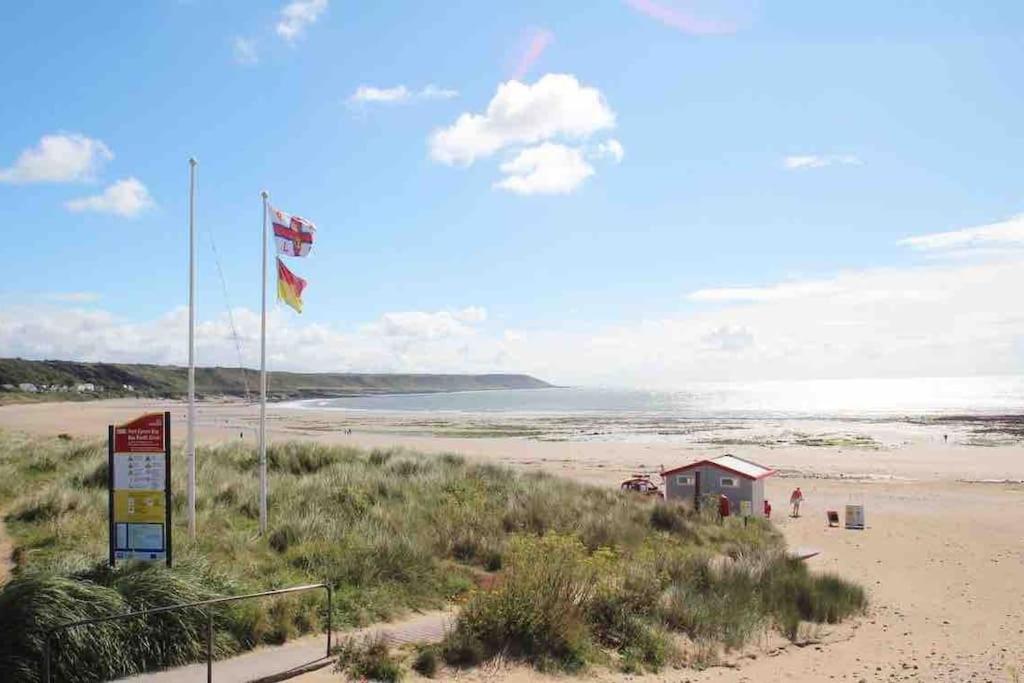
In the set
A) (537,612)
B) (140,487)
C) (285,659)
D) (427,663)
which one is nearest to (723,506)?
(537,612)

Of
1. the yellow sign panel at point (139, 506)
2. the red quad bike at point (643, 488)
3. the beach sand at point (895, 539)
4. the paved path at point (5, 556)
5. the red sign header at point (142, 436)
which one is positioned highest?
the red sign header at point (142, 436)

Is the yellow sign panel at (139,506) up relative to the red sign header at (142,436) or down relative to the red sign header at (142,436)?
down

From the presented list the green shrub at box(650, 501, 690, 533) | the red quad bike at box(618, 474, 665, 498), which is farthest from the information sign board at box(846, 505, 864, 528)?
the green shrub at box(650, 501, 690, 533)

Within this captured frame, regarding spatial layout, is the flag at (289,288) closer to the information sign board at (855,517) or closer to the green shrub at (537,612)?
the green shrub at (537,612)

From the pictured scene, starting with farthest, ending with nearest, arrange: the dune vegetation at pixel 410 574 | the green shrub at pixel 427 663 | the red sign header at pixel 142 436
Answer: the red sign header at pixel 142 436 → the green shrub at pixel 427 663 → the dune vegetation at pixel 410 574

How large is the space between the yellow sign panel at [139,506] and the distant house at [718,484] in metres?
15.1

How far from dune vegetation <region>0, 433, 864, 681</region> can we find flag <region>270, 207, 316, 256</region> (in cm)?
505

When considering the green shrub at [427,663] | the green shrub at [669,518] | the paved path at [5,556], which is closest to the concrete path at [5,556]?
the paved path at [5,556]

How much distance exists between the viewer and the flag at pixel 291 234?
15.1 meters

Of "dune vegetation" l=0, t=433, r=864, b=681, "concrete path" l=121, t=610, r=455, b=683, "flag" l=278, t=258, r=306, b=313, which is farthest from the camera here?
"flag" l=278, t=258, r=306, b=313

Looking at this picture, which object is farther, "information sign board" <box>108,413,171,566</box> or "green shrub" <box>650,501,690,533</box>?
"green shrub" <box>650,501,690,533</box>

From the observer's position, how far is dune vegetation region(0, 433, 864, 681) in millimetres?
8672

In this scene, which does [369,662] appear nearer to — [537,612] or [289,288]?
[537,612]

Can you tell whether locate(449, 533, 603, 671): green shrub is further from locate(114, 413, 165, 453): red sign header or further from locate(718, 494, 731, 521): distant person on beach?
locate(718, 494, 731, 521): distant person on beach
